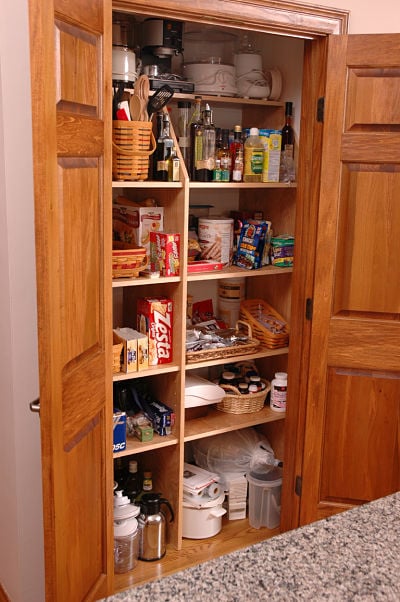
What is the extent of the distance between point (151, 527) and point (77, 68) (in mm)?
1785

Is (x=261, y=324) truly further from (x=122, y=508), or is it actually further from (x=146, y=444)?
(x=122, y=508)

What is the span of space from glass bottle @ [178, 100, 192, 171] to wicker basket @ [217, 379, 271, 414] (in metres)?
1.04

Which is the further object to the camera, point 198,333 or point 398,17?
point 198,333

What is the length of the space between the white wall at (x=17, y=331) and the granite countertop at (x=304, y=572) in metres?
1.16

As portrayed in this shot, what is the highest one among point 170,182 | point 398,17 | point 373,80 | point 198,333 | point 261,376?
point 398,17

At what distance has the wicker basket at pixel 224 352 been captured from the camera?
2.71 m

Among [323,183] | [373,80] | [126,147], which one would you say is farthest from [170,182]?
[373,80]

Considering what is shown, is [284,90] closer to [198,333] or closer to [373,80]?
[373,80]

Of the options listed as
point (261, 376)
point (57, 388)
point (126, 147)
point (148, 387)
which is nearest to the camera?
point (57, 388)

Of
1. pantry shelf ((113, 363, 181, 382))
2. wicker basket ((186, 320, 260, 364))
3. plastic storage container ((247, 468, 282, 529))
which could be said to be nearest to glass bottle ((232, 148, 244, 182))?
wicker basket ((186, 320, 260, 364))

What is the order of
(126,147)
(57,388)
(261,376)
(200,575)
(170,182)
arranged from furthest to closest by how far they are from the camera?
1. (261,376)
2. (170,182)
3. (126,147)
4. (57,388)
5. (200,575)

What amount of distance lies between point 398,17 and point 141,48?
97 centimetres

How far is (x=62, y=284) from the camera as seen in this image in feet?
5.48

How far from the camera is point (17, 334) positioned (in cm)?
198
